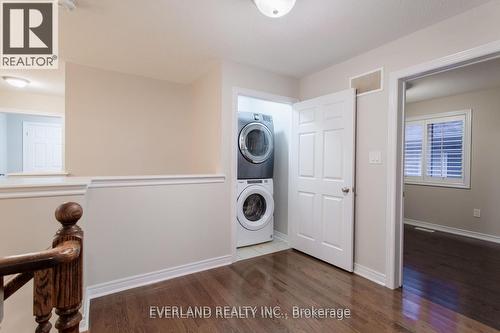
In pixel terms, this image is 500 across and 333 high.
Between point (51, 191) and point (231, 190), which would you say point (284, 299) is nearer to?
point (231, 190)

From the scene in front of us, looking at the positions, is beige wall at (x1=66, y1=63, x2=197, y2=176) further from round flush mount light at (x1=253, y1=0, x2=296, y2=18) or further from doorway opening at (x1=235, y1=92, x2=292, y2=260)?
round flush mount light at (x1=253, y1=0, x2=296, y2=18)

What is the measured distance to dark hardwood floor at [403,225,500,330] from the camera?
6.42 feet

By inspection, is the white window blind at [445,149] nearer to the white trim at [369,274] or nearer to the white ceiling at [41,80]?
the white trim at [369,274]

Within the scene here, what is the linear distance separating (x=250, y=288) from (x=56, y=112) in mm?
4642

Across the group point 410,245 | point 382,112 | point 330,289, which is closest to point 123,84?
point 382,112

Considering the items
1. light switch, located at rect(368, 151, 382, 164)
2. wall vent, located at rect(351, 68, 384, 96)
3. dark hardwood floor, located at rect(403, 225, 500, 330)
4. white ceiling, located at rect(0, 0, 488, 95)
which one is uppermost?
white ceiling, located at rect(0, 0, 488, 95)

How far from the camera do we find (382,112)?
2.31 meters

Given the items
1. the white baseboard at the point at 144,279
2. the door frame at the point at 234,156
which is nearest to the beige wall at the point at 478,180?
the door frame at the point at 234,156

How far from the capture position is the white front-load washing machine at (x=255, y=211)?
321 cm

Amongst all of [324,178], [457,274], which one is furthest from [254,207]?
[457,274]

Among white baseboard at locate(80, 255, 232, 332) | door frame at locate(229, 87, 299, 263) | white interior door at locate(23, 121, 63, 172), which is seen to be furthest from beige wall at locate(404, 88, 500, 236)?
white interior door at locate(23, 121, 63, 172)

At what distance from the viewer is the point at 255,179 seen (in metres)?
3.33

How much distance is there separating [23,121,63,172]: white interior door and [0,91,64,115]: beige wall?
31.5 inches

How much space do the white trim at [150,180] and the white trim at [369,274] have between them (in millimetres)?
1717
